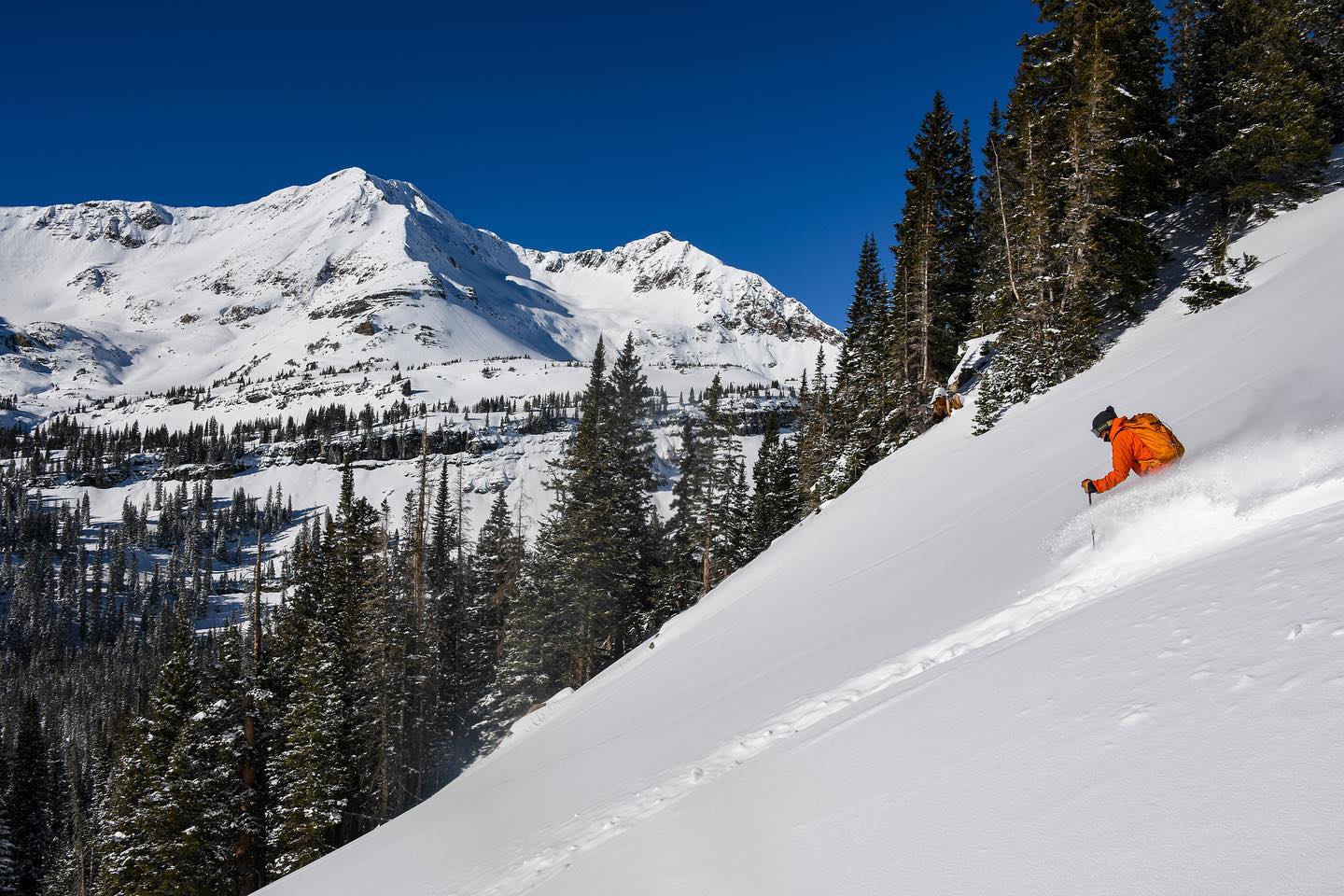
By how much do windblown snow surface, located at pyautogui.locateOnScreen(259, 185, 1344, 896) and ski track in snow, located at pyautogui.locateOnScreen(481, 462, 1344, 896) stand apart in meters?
0.04

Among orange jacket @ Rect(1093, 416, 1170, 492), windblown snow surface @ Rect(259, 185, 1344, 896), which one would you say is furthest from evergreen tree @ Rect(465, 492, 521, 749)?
orange jacket @ Rect(1093, 416, 1170, 492)

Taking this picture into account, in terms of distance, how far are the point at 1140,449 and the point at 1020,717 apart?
5.77 m

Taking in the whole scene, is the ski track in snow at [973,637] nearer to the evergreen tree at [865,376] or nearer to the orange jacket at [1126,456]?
the orange jacket at [1126,456]

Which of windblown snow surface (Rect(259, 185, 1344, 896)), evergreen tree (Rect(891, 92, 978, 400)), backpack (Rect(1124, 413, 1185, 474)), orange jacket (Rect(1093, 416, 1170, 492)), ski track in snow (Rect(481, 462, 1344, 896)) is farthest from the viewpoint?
evergreen tree (Rect(891, 92, 978, 400))

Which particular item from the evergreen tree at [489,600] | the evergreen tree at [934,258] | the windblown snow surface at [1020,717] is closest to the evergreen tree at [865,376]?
the evergreen tree at [934,258]

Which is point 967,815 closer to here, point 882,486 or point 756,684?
point 756,684

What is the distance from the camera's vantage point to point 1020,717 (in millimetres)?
4234

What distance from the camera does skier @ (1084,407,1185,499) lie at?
823 cm

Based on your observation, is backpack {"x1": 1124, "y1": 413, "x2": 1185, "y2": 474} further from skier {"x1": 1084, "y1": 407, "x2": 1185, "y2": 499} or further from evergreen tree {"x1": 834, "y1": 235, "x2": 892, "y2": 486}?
evergreen tree {"x1": 834, "y1": 235, "x2": 892, "y2": 486}

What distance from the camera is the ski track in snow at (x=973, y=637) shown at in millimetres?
6164

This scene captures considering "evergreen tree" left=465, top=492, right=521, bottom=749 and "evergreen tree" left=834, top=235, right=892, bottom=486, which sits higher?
"evergreen tree" left=834, top=235, right=892, bottom=486

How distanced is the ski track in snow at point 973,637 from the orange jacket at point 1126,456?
3.01ft

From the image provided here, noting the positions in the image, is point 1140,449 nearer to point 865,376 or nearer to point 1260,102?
point 1260,102

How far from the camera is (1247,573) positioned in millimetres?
4676
